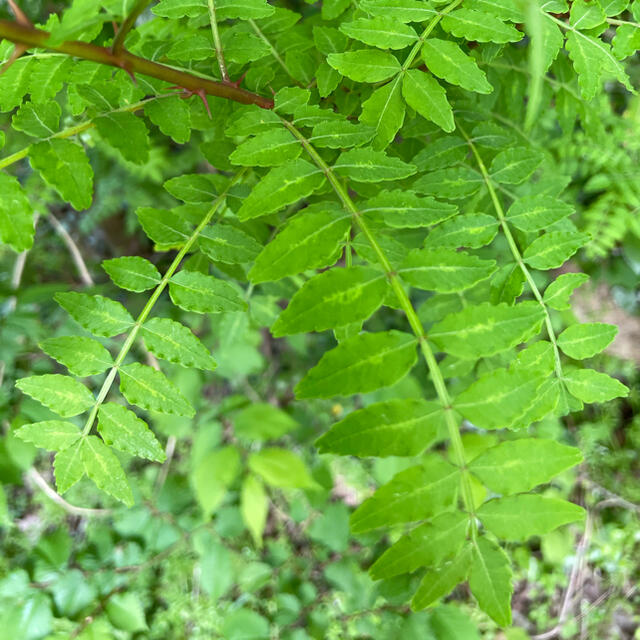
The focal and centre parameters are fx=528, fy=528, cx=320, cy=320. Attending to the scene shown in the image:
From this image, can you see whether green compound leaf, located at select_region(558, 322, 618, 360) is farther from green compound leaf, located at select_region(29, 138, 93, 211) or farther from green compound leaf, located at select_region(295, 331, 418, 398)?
green compound leaf, located at select_region(29, 138, 93, 211)

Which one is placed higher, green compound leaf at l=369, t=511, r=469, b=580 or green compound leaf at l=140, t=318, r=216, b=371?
green compound leaf at l=140, t=318, r=216, b=371

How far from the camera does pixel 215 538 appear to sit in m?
1.76

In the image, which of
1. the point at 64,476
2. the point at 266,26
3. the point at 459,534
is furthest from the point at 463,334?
the point at 266,26

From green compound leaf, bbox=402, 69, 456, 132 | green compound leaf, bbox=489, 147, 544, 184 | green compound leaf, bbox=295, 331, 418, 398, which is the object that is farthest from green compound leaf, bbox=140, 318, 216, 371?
green compound leaf, bbox=489, 147, 544, 184

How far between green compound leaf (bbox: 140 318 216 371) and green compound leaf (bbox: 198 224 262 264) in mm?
127

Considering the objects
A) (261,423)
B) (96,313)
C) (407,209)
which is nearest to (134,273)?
(96,313)

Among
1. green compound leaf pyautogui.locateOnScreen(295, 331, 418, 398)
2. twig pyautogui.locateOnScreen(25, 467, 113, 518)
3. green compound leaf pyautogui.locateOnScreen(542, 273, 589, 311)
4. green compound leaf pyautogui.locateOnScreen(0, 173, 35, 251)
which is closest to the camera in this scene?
green compound leaf pyautogui.locateOnScreen(295, 331, 418, 398)

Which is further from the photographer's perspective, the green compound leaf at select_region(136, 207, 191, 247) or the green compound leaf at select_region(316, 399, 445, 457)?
the green compound leaf at select_region(136, 207, 191, 247)

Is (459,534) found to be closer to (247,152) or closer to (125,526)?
(247,152)

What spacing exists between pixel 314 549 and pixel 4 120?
191cm

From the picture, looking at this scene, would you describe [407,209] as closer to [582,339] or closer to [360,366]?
[360,366]

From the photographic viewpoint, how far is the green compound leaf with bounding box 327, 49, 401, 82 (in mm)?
707

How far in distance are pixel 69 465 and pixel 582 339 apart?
717 mm

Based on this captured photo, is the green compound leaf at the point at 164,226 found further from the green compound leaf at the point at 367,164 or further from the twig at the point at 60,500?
the twig at the point at 60,500
